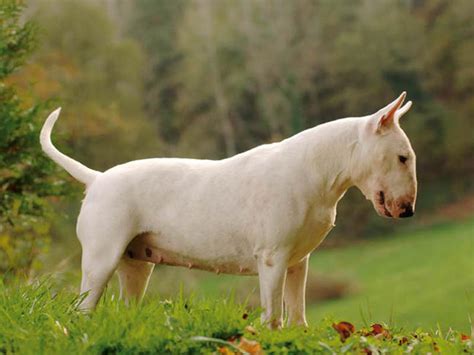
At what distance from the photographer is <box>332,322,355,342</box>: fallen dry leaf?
4533mm

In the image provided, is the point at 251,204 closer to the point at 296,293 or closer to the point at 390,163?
the point at 296,293

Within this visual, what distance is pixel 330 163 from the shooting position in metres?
5.12

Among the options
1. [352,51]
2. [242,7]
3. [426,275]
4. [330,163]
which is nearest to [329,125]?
[330,163]

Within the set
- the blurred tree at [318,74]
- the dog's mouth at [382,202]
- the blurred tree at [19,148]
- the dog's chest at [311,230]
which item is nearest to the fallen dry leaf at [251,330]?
the dog's chest at [311,230]

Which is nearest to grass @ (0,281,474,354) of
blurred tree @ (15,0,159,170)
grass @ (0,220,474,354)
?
grass @ (0,220,474,354)

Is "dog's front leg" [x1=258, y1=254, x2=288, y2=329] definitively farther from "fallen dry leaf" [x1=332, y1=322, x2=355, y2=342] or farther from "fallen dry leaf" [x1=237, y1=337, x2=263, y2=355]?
"fallen dry leaf" [x1=237, y1=337, x2=263, y2=355]

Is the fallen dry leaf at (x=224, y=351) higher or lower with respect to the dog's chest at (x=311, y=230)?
lower

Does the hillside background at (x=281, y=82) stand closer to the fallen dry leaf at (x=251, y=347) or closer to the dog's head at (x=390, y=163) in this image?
the dog's head at (x=390, y=163)

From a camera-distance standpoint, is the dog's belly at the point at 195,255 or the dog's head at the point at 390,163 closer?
the dog's head at the point at 390,163

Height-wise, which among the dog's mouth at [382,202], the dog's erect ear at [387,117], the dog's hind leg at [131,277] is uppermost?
the dog's erect ear at [387,117]

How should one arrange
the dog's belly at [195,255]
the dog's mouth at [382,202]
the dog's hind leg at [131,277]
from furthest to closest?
the dog's hind leg at [131,277], the dog's belly at [195,255], the dog's mouth at [382,202]

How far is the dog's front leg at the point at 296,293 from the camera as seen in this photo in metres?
5.34

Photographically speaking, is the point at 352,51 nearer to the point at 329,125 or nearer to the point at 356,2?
the point at 356,2

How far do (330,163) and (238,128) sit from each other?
128 ft
